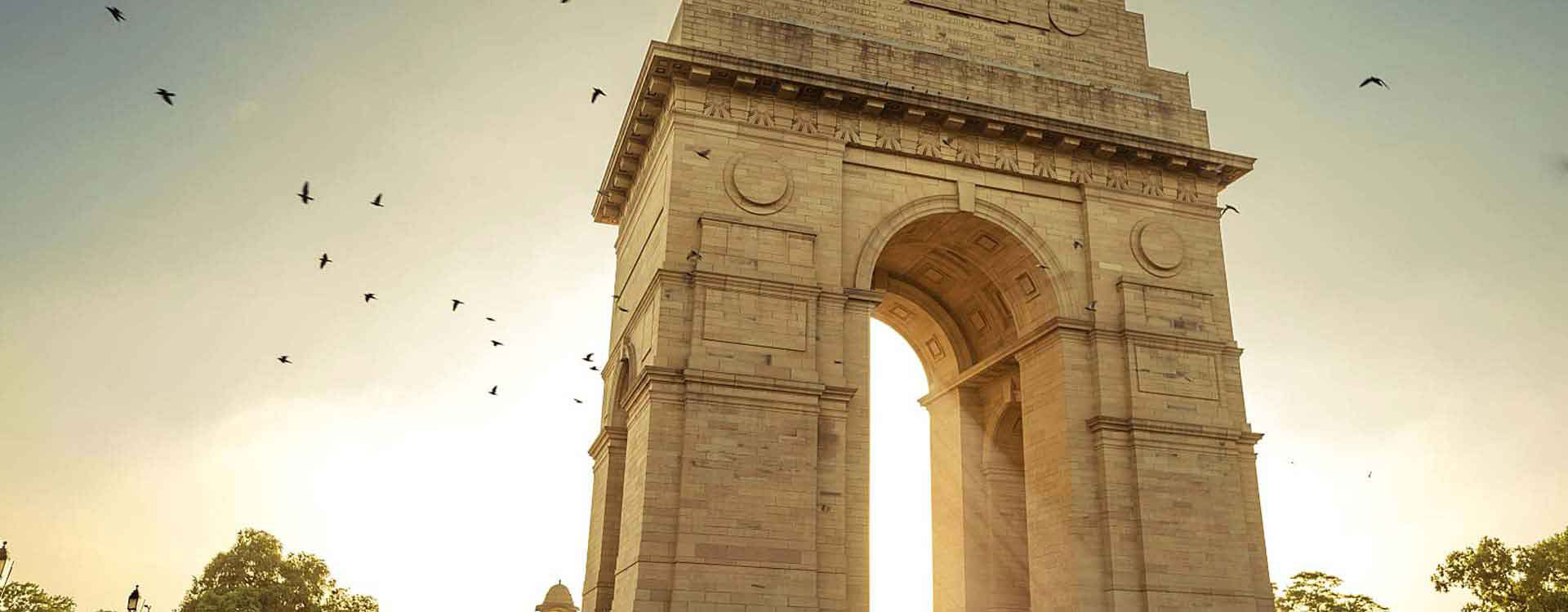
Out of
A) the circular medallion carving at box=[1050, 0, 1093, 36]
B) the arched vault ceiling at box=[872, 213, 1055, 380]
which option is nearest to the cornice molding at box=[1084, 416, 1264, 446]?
the arched vault ceiling at box=[872, 213, 1055, 380]

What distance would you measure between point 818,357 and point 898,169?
4897 millimetres

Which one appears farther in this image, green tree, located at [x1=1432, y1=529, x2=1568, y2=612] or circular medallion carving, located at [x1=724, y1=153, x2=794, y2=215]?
green tree, located at [x1=1432, y1=529, x2=1568, y2=612]

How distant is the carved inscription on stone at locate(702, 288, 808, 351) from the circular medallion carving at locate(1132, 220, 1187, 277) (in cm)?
809

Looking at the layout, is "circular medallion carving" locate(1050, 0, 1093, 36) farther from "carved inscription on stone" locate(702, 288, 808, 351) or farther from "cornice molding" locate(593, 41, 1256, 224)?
"carved inscription on stone" locate(702, 288, 808, 351)

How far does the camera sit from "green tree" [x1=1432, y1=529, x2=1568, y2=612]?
1572 inches

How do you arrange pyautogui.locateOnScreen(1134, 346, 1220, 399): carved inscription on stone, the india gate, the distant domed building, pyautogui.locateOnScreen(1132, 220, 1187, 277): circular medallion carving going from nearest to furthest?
1. the india gate
2. pyautogui.locateOnScreen(1134, 346, 1220, 399): carved inscription on stone
3. pyautogui.locateOnScreen(1132, 220, 1187, 277): circular medallion carving
4. the distant domed building

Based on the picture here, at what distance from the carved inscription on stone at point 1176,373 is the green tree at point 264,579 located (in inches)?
1335

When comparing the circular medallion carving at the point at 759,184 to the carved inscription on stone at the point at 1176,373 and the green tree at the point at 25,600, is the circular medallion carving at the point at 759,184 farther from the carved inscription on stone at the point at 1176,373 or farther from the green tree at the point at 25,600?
the green tree at the point at 25,600

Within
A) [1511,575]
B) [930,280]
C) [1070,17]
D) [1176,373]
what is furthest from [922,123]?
[1511,575]

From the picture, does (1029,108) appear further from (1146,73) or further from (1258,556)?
(1258,556)

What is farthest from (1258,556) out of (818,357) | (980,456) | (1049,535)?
(818,357)

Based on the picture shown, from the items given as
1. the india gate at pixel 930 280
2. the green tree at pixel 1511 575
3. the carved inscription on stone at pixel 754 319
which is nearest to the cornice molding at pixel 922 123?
the india gate at pixel 930 280

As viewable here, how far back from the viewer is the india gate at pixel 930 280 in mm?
19828

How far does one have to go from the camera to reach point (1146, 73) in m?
27.0
